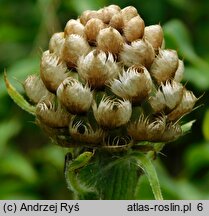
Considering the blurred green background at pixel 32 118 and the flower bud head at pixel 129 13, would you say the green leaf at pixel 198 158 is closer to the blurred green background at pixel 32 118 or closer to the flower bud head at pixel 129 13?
the blurred green background at pixel 32 118

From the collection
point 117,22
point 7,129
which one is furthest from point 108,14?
point 7,129

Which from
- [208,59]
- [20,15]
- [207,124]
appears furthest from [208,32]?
[207,124]

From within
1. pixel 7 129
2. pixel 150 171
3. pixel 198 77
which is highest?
pixel 198 77

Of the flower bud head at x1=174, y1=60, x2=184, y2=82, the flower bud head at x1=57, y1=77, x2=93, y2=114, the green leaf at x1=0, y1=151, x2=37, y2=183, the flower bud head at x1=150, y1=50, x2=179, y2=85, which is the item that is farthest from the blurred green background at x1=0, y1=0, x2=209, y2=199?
the flower bud head at x1=57, y1=77, x2=93, y2=114

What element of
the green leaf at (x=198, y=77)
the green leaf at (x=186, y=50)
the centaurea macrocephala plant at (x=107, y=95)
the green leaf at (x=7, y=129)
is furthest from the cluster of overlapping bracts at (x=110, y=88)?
the green leaf at (x=198, y=77)

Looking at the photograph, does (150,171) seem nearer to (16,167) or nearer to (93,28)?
(93,28)

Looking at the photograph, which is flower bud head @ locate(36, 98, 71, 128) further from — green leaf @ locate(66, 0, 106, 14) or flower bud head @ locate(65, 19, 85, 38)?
green leaf @ locate(66, 0, 106, 14)
